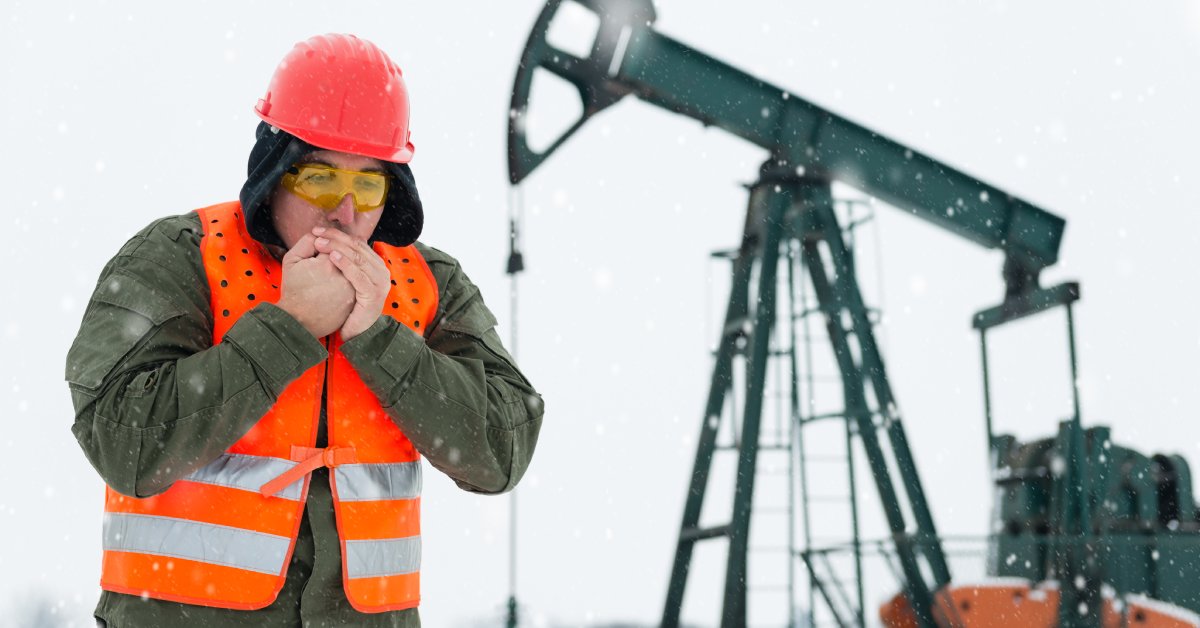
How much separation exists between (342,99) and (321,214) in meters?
0.19

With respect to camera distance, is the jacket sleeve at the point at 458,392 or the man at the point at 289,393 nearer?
the man at the point at 289,393

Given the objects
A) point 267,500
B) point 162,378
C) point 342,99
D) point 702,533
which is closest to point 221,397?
point 162,378

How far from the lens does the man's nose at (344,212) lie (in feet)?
5.67

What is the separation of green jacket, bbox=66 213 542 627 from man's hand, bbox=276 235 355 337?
2cm

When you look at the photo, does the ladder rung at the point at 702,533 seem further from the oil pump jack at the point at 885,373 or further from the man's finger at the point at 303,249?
the man's finger at the point at 303,249

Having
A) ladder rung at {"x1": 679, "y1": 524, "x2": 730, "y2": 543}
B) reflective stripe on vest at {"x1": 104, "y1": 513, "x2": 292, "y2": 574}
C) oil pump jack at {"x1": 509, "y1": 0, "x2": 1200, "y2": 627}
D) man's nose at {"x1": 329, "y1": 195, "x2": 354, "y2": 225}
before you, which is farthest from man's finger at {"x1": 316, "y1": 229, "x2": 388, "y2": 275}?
ladder rung at {"x1": 679, "y1": 524, "x2": 730, "y2": 543}

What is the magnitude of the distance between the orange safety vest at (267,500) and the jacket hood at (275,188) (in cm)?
5

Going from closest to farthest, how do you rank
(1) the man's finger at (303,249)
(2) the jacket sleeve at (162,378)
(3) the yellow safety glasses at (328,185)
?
(2) the jacket sleeve at (162,378)
(1) the man's finger at (303,249)
(3) the yellow safety glasses at (328,185)

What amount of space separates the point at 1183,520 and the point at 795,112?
16.0ft

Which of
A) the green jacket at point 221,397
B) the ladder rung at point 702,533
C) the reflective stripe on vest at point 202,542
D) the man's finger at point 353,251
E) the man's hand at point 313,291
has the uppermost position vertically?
the man's finger at point 353,251

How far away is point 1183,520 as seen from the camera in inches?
390

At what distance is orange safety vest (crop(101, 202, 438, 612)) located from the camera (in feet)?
5.28

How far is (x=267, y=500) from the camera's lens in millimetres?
1650

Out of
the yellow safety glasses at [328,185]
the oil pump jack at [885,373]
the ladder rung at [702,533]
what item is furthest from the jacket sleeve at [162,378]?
the ladder rung at [702,533]
